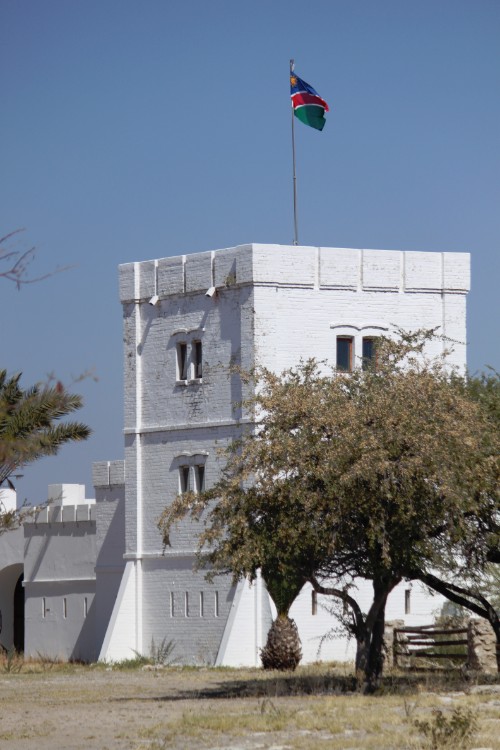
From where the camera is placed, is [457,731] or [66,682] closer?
[457,731]

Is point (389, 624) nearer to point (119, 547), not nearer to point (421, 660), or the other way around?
point (421, 660)

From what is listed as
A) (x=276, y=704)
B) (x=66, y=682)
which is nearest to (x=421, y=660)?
(x=66, y=682)

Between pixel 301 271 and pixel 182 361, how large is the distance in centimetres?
473

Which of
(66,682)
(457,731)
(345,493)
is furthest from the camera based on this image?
(66,682)

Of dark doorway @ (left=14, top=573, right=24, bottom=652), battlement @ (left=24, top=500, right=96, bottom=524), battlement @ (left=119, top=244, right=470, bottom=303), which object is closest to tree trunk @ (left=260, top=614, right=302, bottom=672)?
battlement @ (left=119, top=244, right=470, bottom=303)

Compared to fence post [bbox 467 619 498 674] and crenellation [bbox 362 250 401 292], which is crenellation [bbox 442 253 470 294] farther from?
fence post [bbox 467 619 498 674]

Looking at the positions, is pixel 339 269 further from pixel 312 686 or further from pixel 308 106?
pixel 312 686

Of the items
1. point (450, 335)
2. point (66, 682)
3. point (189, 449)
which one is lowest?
point (66, 682)

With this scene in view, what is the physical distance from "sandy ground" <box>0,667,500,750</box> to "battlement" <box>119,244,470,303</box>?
1237cm

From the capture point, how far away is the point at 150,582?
44312 mm

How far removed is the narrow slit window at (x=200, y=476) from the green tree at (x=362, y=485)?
1491cm

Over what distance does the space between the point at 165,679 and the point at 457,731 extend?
18221mm

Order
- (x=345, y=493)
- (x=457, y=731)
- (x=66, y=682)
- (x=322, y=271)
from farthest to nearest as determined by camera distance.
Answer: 1. (x=322, y=271)
2. (x=66, y=682)
3. (x=345, y=493)
4. (x=457, y=731)

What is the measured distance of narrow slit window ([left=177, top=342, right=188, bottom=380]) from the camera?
44.4 metres
